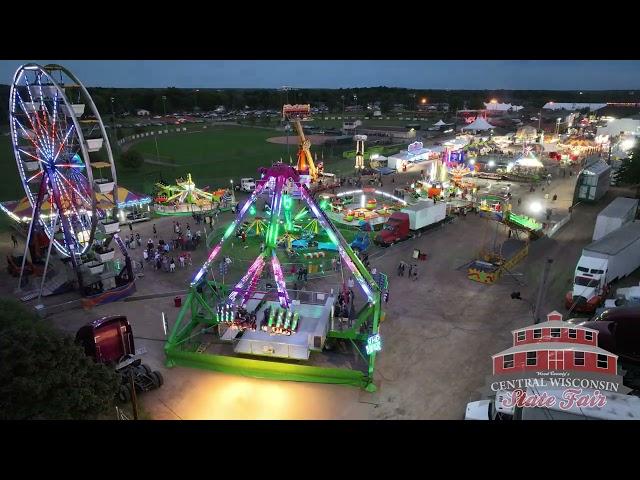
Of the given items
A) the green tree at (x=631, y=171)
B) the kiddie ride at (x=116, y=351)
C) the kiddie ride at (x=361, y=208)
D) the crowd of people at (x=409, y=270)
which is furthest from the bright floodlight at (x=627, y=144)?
the kiddie ride at (x=116, y=351)

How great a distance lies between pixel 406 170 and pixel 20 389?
48312mm

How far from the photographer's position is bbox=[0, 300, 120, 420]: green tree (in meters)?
9.34

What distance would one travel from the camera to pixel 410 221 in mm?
30547

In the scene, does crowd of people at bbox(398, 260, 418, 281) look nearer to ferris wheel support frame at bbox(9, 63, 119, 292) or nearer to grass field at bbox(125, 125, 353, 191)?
ferris wheel support frame at bbox(9, 63, 119, 292)

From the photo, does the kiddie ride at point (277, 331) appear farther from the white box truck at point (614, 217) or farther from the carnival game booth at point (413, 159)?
the carnival game booth at point (413, 159)

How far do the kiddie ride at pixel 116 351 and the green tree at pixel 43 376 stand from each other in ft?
12.0

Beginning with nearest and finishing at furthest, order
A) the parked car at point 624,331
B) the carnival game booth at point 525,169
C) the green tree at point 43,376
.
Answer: the green tree at point 43,376, the parked car at point 624,331, the carnival game booth at point 525,169

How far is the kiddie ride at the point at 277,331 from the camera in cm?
1587

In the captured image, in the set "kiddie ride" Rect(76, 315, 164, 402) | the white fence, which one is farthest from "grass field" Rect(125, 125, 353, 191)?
"kiddie ride" Rect(76, 315, 164, 402)

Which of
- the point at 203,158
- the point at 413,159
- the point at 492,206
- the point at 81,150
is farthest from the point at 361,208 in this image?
the point at 203,158

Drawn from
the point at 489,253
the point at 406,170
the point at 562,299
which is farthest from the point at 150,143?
the point at 562,299

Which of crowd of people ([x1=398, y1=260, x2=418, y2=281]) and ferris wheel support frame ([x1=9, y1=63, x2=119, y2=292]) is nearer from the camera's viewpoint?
ferris wheel support frame ([x1=9, y1=63, x2=119, y2=292])

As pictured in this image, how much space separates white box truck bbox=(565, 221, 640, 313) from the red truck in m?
11.1
